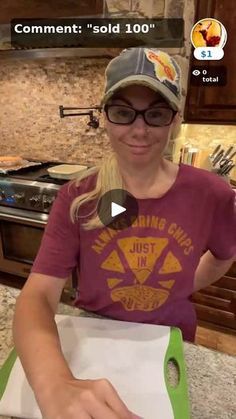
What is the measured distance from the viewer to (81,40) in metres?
1.63

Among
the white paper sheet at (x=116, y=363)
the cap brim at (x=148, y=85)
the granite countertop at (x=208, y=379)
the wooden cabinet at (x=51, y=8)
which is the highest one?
the wooden cabinet at (x=51, y=8)

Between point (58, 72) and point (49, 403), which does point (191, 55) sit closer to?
point (58, 72)

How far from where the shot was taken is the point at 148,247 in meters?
0.71

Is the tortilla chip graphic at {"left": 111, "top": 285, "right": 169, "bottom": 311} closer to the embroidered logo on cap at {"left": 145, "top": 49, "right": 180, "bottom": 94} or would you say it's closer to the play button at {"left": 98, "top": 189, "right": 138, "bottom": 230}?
the play button at {"left": 98, "top": 189, "right": 138, "bottom": 230}

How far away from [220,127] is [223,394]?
6.05 ft

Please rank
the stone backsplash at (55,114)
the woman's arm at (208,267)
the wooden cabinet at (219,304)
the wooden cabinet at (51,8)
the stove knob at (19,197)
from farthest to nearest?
the stone backsplash at (55,114) < the stove knob at (19,197) < the wooden cabinet at (219,304) < the wooden cabinet at (51,8) < the woman's arm at (208,267)

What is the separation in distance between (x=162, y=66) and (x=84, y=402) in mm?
592

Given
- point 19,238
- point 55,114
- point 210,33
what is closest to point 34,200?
point 19,238

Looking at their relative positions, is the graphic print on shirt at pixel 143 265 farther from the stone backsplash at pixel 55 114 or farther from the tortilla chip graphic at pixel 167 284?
the stone backsplash at pixel 55 114

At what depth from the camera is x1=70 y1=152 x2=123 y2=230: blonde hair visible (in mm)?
695

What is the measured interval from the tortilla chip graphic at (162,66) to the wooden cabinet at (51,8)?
1.13 metres

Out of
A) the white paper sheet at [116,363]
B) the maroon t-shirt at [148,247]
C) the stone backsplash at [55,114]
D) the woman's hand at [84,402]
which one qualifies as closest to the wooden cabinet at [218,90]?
the stone backsplash at [55,114]

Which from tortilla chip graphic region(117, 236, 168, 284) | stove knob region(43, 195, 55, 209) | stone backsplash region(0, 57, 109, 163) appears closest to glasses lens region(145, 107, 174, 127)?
tortilla chip graphic region(117, 236, 168, 284)

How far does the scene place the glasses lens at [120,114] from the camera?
62cm
